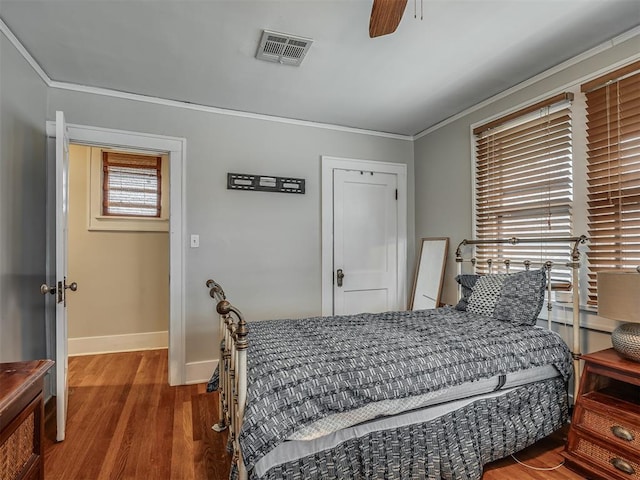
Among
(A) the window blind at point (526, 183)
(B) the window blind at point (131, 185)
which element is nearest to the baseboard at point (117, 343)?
(B) the window blind at point (131, 185)

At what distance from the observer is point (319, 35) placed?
80.5 inches

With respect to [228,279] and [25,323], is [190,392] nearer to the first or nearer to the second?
[228,279]

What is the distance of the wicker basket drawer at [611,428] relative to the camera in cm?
159

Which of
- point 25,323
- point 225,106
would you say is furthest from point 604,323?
point 25,323

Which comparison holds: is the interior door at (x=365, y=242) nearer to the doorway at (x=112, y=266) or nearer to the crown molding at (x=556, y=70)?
the crown molding at (x=556, y=70)

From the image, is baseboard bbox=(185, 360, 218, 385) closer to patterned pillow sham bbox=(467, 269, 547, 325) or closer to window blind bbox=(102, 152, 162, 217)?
window blind bbox=(102, 152, 162, 217)

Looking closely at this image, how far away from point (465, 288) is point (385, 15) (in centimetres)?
205

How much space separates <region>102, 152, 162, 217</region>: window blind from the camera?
384cm

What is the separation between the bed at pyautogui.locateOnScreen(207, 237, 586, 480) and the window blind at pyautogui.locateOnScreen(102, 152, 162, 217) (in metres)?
2.59

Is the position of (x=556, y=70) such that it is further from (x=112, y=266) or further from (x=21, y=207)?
(x=112, y=266)

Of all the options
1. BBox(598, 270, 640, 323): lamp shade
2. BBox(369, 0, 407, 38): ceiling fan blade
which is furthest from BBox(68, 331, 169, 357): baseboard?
BBox(598, 270, 640, 323): lamp shade

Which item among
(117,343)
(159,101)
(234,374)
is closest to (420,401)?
(234,374)

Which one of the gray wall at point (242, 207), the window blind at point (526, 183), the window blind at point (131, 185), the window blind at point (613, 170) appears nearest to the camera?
the window blind at point (613, 170)

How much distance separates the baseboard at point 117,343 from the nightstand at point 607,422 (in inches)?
153
